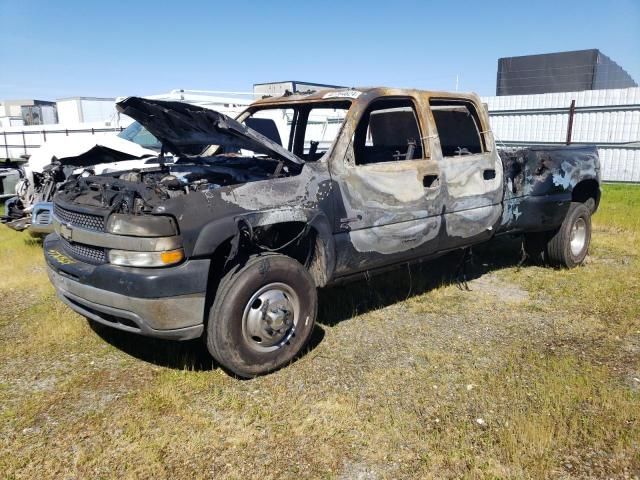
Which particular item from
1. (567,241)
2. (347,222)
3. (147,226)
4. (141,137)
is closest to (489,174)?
(567,241)

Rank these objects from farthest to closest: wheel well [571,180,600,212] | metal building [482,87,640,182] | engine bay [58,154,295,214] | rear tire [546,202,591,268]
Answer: metal building [482,87,640,182], wheel well [571,180,600,212], rear tire [546,202,591,268], engine bay [58,154,295,214]

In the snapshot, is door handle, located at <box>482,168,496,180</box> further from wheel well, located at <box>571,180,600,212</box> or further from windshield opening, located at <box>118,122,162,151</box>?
windshield opening, located at <box>118,122,162,151</box>

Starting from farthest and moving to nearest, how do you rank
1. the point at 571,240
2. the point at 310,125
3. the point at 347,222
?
the point at 571,240
the point at 310,125
the point at 347,222

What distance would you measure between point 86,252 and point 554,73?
25523 mm

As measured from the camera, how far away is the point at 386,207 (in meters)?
4.06

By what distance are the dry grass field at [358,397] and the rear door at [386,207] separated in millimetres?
661

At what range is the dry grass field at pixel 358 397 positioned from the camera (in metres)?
2.65

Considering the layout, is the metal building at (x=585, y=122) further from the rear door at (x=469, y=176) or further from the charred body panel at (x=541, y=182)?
the rear door at (x=469, y=176)

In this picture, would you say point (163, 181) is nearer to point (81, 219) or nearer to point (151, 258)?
point (81, 219)

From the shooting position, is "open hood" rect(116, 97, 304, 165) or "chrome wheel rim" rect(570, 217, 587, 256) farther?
"chrome wheel rim" rect(570, 217, 587, 256)

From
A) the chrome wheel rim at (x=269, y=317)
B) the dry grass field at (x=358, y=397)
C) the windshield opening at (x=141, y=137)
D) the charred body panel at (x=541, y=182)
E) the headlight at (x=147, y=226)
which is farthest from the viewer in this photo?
the windshield opening at (x=141, y=137)

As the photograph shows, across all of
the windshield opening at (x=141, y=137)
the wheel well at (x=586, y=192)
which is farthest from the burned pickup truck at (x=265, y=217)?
the windshield opening at (x=141, y=137)

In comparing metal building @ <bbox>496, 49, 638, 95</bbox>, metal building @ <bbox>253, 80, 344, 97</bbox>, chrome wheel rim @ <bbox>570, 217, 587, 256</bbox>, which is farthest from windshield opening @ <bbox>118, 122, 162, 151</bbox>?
metal building @ <bbox>496, 49, 638, 95</bbox>

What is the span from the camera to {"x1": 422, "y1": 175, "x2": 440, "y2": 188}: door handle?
14.2ft
